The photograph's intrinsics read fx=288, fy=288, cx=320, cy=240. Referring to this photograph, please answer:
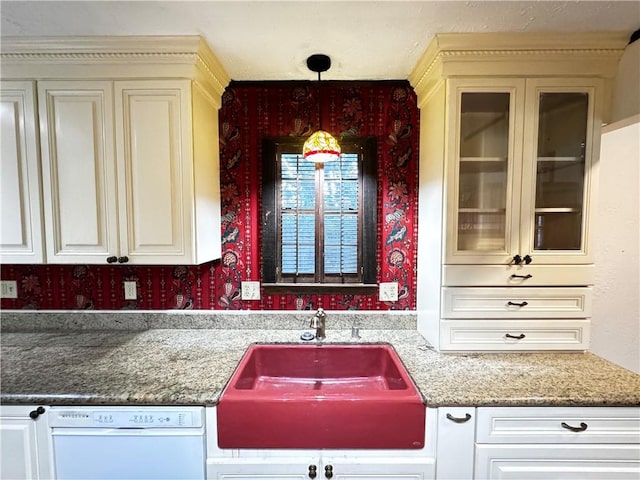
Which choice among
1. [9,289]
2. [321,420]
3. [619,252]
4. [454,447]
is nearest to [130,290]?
[9,289]

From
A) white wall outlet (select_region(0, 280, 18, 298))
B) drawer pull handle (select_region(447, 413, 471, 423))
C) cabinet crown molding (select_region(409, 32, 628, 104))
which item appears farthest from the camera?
white wall outlet (select_region(0, 280, 18, 298))

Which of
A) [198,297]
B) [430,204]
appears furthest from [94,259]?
[430,204]

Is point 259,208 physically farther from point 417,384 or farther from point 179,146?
point 417,384

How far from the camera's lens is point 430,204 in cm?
143

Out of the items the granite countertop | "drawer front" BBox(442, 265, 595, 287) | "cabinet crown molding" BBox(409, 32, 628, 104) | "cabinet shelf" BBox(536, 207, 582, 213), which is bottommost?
the granite countertop

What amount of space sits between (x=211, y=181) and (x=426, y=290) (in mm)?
1260

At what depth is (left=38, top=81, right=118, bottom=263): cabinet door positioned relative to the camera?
1.29 meters

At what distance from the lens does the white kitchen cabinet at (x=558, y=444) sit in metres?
1.02

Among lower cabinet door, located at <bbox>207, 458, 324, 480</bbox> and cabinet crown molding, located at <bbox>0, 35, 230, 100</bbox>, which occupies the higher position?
cabinet crown molding, located at <bbox>0, 35, 230, 100</bbox>

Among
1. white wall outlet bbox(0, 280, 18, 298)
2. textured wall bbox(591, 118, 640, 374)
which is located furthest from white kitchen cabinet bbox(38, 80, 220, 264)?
textured wall bbox(591, 118, 640, 374)

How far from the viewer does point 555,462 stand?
40.6 inches

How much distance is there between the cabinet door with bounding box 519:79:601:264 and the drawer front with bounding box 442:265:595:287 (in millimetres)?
43

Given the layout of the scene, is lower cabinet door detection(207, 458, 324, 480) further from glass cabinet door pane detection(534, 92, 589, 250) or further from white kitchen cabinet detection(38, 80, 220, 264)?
glass cabinet door pane detection(534, 92, 589, 250)

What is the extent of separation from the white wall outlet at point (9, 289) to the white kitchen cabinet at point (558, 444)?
7.75ft
